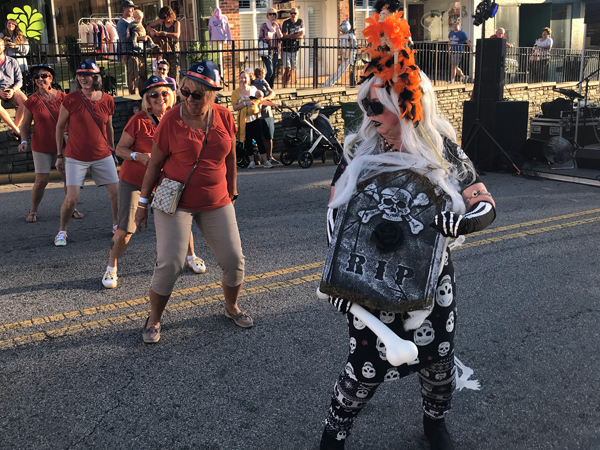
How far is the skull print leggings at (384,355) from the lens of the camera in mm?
2752

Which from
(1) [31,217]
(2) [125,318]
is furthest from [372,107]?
(1) [31,217]

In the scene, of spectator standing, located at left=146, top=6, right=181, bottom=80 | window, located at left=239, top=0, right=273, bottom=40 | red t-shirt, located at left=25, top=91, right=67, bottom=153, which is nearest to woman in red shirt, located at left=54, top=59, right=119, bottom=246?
red t-shirt, located at left=25, top=91, right=67, bottom=153

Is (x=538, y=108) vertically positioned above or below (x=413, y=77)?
below

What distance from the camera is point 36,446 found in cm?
323

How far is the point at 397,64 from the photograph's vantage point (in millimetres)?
2562

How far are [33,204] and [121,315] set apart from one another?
3.60 m

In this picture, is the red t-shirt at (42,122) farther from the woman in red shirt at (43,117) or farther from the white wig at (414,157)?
the white wig at (414,157)

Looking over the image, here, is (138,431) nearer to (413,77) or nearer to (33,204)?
(413,77)

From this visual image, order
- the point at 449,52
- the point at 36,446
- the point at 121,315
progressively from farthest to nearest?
the point at 449,52
the point at 121,315
the point at 36,446

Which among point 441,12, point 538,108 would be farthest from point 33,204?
point 441,12

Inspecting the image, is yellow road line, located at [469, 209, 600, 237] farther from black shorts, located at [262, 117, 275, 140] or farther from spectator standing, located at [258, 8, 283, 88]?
spectator standing, located at [258, 8, 283, 88]

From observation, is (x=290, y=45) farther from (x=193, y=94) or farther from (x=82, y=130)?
(x=193, y=94)

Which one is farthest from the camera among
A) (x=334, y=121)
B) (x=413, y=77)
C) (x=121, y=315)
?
(x=334, y=121)

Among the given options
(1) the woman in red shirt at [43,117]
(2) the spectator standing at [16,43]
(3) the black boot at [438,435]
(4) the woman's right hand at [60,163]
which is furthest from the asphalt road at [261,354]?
(2) the spectator standing at [16,43]
